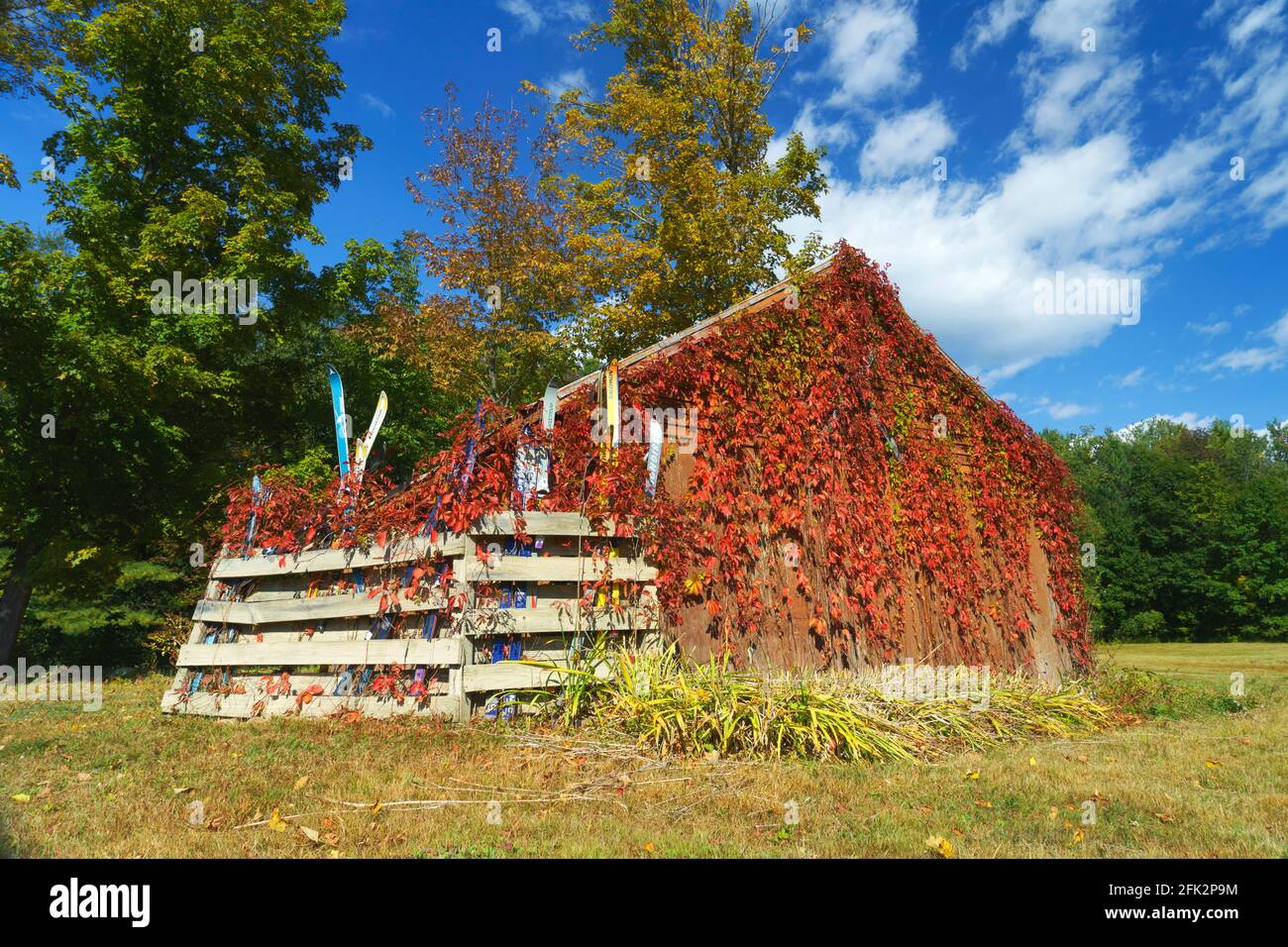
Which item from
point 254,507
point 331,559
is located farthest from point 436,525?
point 254,507

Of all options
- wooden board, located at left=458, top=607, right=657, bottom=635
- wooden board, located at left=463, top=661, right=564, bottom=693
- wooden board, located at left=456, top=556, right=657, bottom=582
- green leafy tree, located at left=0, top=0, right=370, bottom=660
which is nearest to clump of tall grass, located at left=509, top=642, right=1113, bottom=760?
wooden board, located at left=463, top=661, right=564, bottom=693

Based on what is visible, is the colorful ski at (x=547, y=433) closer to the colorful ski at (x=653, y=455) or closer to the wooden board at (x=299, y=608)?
the colorful ski at (x=653, y=455)

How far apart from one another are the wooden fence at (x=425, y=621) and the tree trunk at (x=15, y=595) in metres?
9.55

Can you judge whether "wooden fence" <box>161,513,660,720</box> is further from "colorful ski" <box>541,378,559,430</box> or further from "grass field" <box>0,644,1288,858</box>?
"colorful ski" <box>541,378,559,430</box>

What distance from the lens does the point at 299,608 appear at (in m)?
6.78

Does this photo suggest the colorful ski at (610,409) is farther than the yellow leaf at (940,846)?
Yes

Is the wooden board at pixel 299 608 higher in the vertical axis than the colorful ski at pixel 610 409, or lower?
lower

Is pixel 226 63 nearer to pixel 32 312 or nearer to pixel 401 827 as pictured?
pixel 32 312

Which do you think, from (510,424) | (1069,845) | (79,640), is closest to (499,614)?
(510,424)

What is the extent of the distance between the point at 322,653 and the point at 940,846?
16.7ft

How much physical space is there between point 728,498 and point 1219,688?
973 cm

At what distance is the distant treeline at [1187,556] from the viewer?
35.3 meters

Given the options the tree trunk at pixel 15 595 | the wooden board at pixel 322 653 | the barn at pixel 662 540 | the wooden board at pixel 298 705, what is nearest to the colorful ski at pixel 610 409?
the barn at pixel 662 540

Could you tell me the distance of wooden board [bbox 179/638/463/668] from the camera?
580 cm
